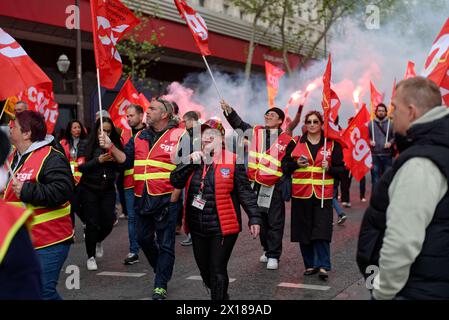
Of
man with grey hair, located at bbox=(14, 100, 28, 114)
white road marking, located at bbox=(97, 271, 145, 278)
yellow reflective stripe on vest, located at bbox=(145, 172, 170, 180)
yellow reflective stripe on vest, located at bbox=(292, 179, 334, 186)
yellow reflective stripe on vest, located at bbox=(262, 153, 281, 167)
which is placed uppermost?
man with grey hair, located at bbox=(14, 100, 28, 114)

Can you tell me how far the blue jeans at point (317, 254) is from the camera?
650 cm

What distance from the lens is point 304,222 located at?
671 centimetres

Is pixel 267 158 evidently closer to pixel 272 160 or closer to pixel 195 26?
pixel 272 160

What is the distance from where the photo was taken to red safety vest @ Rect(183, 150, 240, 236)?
497 centimetres

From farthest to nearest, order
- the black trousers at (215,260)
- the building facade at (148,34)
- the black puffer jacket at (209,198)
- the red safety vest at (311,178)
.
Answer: the building facade at (148,34), the red safety vest at (311,178), the black puffer jacket at (209,198), the black trousers at (215,260)

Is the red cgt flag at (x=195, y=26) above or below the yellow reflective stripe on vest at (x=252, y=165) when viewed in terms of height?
above

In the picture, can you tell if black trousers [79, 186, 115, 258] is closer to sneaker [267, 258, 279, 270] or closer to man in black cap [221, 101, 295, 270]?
man in black cap [221, 101, 295, 270]

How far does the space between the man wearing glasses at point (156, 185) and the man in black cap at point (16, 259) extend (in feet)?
11.8

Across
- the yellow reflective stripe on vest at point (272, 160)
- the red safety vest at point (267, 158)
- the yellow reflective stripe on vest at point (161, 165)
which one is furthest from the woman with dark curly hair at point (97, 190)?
the yellow reflective stripe on vest at point (272, 160)

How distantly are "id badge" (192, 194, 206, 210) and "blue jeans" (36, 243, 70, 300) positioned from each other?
1.17 metres

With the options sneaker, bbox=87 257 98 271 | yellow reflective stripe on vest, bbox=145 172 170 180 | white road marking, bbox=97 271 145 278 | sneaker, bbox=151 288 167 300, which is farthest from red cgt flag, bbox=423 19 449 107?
sneaker, bbox=87 257 98 271

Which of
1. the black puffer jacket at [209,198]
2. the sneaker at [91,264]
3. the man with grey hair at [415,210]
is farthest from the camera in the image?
the sneaker at [91,264]

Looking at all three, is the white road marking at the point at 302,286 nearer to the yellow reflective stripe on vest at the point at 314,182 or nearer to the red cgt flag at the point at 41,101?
the yellow reflective stripe on vest at the point at 314,182
